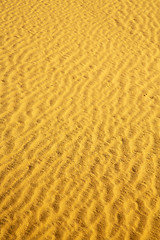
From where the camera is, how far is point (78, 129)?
17.9 ft

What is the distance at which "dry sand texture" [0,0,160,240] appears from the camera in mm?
4055

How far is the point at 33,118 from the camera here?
5.58 metres

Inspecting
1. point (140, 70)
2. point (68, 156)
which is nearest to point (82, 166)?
point (68, 156)

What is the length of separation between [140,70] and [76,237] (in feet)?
15.7

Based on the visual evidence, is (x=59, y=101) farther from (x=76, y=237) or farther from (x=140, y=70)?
(x=76, y=237)

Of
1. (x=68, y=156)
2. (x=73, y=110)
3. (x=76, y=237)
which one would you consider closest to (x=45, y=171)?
(x=68, y=156)

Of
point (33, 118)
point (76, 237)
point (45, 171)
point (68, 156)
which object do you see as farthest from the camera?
point (33, 118)

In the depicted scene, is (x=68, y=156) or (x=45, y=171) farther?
(x=68, y=156)

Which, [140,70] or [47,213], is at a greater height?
[140,70]

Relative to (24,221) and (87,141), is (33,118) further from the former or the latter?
(24,221)

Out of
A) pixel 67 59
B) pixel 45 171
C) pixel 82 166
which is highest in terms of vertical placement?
pixel 67 59

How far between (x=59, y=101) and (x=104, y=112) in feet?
3.24

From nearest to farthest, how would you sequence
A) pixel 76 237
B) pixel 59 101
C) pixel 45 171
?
pixel 76 237, pixel 45 171, pixel 59 101

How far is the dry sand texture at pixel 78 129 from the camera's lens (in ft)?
13.3
